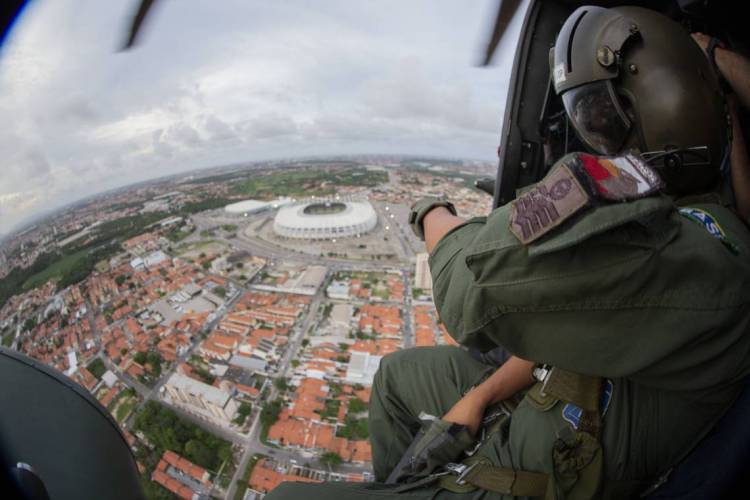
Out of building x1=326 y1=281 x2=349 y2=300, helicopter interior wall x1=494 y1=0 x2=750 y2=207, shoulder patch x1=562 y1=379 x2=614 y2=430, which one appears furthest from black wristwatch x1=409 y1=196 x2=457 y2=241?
building x1=326 y1=281 x2=349 y2=300

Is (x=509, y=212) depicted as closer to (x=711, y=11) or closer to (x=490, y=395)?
(x=490, y=395)

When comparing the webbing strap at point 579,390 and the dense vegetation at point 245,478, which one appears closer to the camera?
the webbing strap at point 579,390

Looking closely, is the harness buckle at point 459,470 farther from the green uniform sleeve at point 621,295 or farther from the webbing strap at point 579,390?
the green uniform sleeve at point 621,295

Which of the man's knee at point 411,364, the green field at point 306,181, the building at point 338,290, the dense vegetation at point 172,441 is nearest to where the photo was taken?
the man's knee at point 411,364

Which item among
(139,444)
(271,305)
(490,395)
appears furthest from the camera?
(271,305)

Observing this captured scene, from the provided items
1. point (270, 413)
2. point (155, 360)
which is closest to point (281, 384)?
point (270, 413)

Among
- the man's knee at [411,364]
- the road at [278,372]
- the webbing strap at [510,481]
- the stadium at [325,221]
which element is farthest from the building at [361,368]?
the stadium at [325,221]

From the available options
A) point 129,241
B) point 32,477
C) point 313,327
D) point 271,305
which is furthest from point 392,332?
point 129,241
